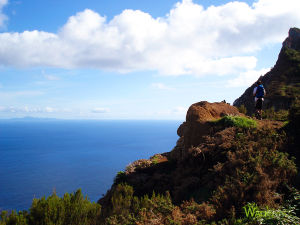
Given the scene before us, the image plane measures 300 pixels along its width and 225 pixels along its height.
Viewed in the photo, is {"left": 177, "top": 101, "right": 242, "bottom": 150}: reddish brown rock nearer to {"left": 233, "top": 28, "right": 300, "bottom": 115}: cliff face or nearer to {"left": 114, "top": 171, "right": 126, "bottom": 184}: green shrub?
{"left": 114, "top": 171, "right": 126, "bottom": 184}: green shrub

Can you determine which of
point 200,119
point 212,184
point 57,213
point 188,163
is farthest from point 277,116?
point 57,213

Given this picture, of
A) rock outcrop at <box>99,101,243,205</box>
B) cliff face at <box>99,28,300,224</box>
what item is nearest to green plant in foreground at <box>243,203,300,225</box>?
cliff face at <box>99,28,300,224</box>

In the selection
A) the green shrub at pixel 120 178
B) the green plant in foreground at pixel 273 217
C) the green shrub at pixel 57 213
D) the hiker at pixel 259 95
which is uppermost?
the hiker at pixel 259 95

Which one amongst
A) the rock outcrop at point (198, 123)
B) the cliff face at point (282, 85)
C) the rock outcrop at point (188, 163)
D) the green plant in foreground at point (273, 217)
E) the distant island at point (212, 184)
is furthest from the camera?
the cliff face at point (282, 85)

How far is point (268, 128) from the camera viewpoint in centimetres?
1080

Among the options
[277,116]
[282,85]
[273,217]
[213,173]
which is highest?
[282,85]

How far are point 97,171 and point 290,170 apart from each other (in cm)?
10378

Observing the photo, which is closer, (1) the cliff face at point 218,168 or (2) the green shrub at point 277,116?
(1) the cliff face at point 218,168

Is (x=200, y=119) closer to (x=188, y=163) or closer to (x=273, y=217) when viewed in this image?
(x=188, y=163)

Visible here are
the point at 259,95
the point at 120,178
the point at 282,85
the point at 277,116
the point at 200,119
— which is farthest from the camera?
the point at 282,85

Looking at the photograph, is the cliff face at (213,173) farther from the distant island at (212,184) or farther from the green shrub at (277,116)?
the green shrub at (277,116)

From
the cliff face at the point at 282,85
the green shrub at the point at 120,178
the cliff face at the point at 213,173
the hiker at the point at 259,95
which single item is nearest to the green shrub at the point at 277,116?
the hiker at the point at 259,95

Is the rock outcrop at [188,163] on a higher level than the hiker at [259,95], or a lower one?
lower

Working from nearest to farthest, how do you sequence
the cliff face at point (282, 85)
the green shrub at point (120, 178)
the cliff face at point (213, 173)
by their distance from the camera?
the cliff face at point (213, 173)
the green shrub at point (120, 178)
the cliff face at point (282, 85)
